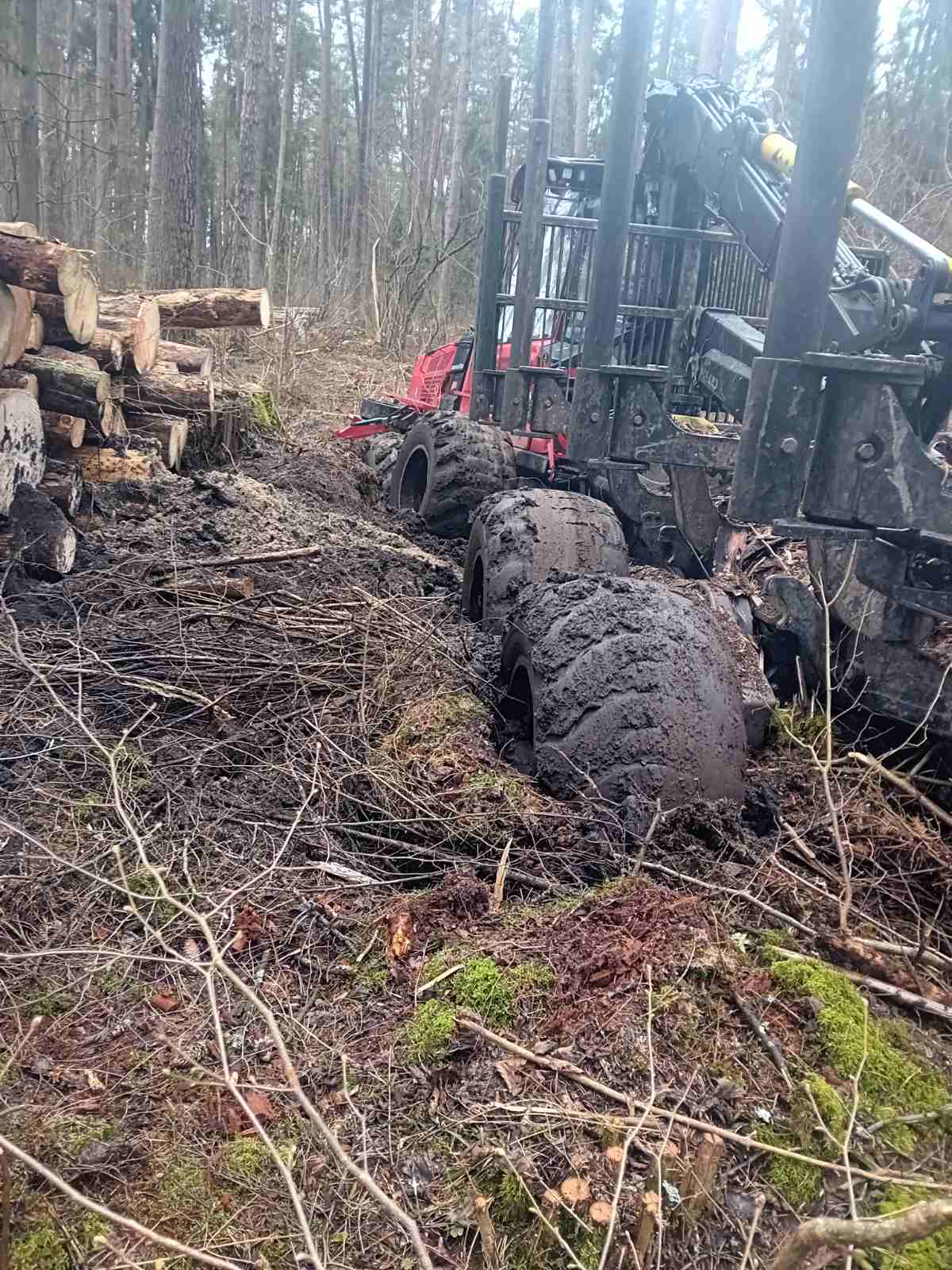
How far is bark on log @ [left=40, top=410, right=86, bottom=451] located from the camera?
19.9ft

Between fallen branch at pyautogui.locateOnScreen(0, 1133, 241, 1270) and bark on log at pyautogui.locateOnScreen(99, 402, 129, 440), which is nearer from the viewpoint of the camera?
fallen branch at pyautogui.locateOnScreen(0, 1133, 241, 1270)

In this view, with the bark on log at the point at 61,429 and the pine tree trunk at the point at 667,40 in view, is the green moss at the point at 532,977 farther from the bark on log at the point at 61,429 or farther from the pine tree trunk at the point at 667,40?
the pine tree trunk at the point at 667,40

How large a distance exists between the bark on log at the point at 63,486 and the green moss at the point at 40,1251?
4.31 m

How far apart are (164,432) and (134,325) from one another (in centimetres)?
82

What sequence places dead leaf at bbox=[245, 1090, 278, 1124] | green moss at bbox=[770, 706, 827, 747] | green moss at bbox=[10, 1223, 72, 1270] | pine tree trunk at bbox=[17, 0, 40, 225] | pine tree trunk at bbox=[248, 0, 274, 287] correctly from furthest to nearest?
pine tree trunk at bbox=[248, 0, 274, 287] → pine tree trunk at bbox=[17, 0, 40, 225] → green moss at bbox=[770, 706, 827, 747] → dead leaf at bbox=[245, 1090, 278, 1124] → green moss at bbox=[10, 1223, 72, 1270]

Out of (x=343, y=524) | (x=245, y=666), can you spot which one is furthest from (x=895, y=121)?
(x=245, y=666)

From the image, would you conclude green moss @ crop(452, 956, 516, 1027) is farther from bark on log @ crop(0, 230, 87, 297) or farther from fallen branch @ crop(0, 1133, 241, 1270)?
bark on log @ crop(0, 230, 87, 297)

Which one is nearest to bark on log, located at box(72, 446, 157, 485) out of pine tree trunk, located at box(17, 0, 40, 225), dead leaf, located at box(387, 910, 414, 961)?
dead leaf, located at box(387, 910, 414, 961)

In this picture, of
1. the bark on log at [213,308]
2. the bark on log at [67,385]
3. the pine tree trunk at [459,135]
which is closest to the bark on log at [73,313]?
the bark on log at [67,385]

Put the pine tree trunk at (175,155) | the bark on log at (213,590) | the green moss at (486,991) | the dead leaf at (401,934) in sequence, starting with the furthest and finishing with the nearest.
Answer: the pine tree trunk at (175,155)
the bark on log at (213,590)
the dead leaf at (401,934)
the green moss at (486,991)

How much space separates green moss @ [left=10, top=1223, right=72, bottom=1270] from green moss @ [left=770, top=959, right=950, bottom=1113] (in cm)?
155

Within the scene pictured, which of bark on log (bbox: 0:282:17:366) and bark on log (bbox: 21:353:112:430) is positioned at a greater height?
bark on log (bbox: 0:282:17:366)

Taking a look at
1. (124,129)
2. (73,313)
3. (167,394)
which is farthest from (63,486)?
(124,129)

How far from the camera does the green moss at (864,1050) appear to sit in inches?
77.3
